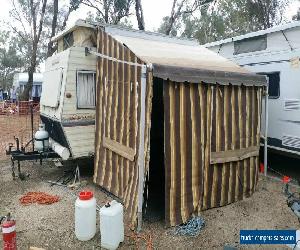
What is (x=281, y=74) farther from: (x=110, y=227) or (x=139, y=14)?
(x=139, y=14)

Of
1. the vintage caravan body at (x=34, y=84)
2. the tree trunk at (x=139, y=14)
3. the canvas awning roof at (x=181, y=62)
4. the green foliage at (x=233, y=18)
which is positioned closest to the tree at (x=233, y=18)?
the green foliage at (x=233, y=18)

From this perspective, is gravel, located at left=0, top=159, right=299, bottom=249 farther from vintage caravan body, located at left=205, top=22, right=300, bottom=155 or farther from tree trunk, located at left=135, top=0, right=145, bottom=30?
tree trunk, located at left=135, top=0, right=145, bottom=30

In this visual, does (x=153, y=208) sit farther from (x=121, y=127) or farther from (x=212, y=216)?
(x=121, y=127)

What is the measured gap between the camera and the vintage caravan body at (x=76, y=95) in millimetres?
6980

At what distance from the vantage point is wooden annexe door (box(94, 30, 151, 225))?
218 inches

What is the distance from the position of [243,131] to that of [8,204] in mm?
4719

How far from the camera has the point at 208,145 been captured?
5.75m

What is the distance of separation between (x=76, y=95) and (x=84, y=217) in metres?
3.05

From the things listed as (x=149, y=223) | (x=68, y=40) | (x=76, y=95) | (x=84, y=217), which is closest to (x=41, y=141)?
(x=76, y=95)

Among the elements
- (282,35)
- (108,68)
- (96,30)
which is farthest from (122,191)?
(282,35)

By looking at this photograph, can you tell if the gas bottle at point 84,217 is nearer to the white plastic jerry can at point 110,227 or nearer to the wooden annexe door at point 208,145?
the white plastic jerry can at point 110,227

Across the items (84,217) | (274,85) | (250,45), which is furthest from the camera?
(250,45)

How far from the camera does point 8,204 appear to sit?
20.4 feet

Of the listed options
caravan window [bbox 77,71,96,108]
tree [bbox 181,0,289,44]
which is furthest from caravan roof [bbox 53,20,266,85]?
tree [bbox 181,0,289,44]
